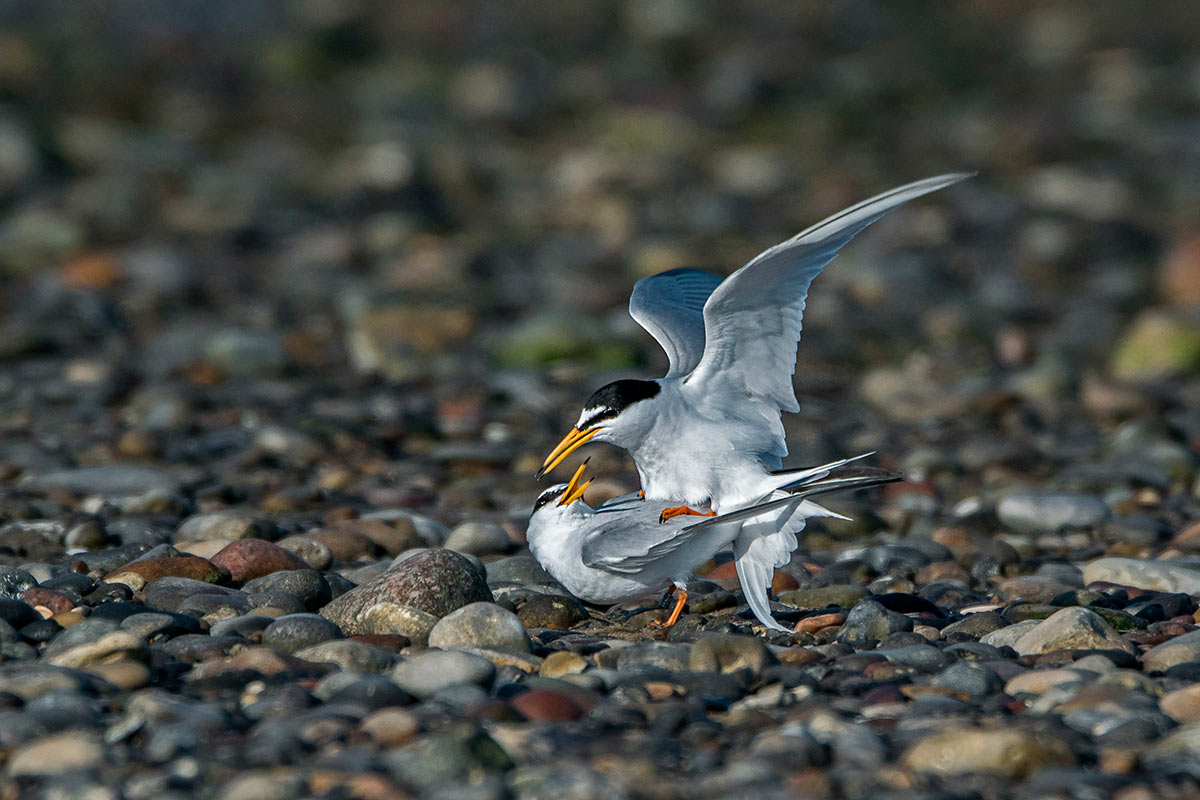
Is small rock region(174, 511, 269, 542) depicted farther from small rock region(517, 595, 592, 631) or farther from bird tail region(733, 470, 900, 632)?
bird tail region(733, 470, 900, 632)

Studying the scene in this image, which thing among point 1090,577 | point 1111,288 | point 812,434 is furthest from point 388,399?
point 1111,288

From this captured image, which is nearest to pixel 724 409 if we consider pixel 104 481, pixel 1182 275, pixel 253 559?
pixel 253 559

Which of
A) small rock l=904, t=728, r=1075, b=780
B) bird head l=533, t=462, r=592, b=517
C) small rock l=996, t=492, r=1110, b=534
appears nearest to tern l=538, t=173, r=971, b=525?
bird head l=533, t=462, r=592, b=517

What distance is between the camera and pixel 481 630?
388cm

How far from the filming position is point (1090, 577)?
4.82m

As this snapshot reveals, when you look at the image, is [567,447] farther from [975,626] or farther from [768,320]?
[975,626]

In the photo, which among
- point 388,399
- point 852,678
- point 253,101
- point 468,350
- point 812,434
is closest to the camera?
point 852,678

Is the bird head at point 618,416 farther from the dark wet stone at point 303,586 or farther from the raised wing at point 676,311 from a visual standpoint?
the dark wet stone at point 303,586

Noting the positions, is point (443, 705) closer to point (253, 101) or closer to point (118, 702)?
point (118, 702)

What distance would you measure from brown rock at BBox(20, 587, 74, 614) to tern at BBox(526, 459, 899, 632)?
1361 millimetres

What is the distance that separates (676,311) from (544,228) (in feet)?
23.2

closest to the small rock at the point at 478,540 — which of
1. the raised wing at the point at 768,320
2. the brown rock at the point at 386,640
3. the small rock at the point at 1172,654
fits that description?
the raised wing at the point at 768,320

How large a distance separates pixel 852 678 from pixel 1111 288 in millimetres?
7232

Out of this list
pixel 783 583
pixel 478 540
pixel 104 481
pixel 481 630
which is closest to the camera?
pixel 481 630
